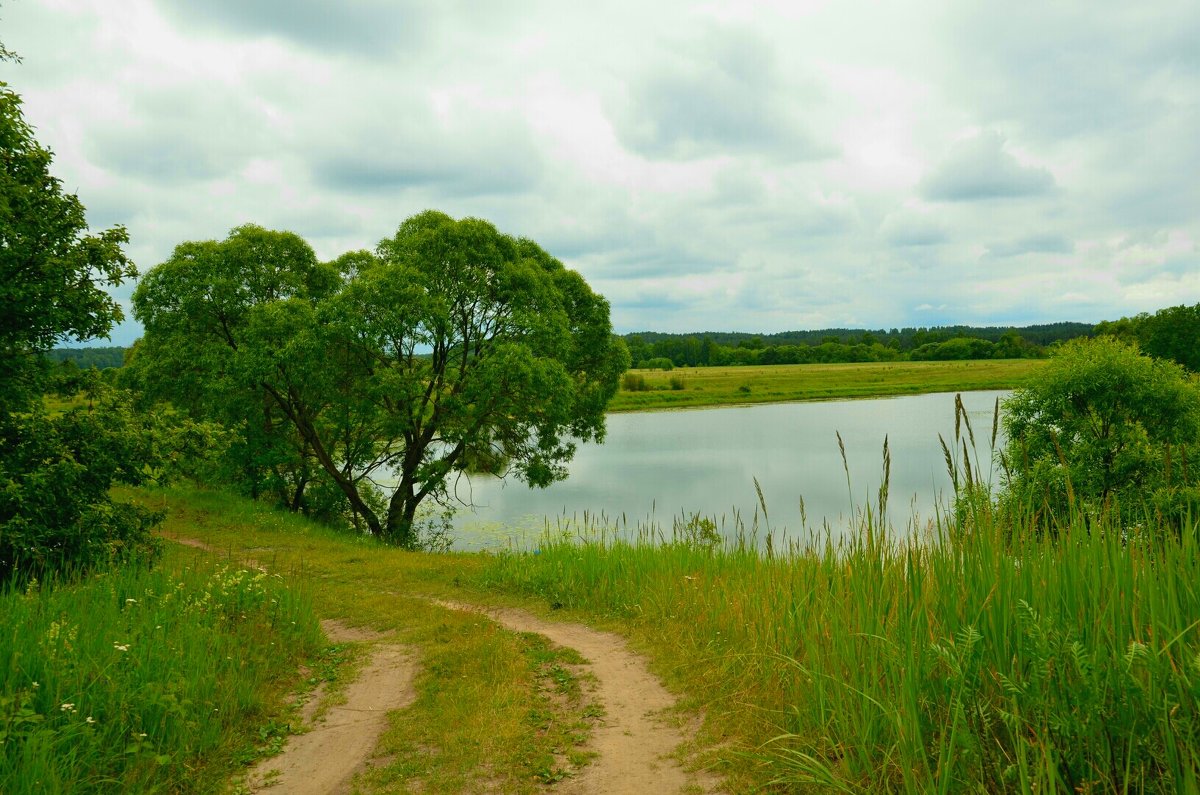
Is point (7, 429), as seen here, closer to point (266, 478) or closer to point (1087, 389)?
point (266, 478)

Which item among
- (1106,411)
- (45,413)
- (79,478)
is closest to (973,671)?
(79,478)

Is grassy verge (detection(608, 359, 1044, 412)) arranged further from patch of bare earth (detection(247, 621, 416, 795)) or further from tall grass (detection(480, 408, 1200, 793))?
tall grass (detection(480, 408, 1200, 793))

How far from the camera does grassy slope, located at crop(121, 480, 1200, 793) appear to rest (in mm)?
2463

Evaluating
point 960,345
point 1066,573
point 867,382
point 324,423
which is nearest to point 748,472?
point 324,423

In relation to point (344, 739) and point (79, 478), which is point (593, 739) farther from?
point (79, 478)

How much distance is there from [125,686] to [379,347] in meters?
13.1

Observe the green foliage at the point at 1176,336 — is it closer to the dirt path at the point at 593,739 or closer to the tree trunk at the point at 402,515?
the tree trunk at the point at 402,515

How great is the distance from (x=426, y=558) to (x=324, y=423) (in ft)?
29.3

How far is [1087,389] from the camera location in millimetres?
20703

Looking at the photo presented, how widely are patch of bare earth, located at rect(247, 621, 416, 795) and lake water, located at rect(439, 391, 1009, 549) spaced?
20.8 feet

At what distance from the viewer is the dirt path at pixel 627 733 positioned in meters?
4.30

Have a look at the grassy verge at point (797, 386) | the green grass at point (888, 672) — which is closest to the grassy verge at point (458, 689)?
the green grass at point (888, 672)

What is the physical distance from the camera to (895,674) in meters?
3.38

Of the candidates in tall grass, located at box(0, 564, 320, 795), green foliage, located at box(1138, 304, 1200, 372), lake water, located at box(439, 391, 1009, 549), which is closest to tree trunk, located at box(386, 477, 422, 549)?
lake water, located at box(439, 391, 1009, 549)
